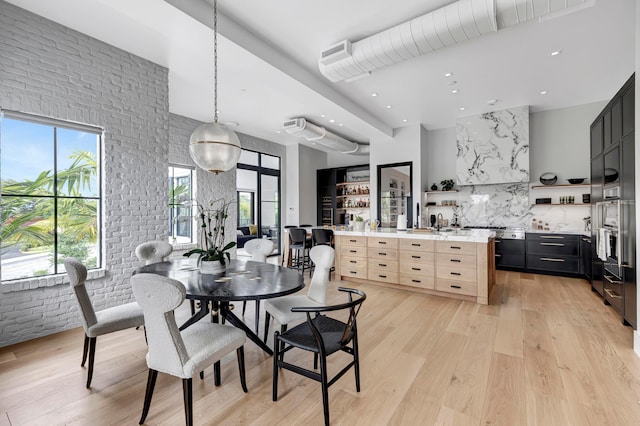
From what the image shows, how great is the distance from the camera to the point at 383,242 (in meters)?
4.75

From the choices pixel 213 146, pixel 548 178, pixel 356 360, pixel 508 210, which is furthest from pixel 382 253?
pixel 548 178

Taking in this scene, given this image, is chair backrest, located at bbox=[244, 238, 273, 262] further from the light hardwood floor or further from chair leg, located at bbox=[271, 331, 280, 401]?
chair leg, located at bbox=[271, 331, 280, 401]

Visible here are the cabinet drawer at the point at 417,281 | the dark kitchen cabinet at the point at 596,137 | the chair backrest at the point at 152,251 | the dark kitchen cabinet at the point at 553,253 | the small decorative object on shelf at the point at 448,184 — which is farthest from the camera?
the small decorative object on shelf at the point at 448,184

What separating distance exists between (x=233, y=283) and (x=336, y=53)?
9.47ft

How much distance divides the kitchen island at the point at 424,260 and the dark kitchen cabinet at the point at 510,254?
1.59 metres

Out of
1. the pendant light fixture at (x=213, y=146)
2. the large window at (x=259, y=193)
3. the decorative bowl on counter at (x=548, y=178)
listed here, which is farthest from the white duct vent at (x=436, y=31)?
the large window at (x=259, y=193)

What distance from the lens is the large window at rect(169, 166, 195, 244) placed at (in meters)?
5.91

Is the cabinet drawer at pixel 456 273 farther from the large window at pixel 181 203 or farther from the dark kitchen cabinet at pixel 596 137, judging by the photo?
the large window at pixel 181 203

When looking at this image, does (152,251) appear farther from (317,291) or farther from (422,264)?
(422,264)

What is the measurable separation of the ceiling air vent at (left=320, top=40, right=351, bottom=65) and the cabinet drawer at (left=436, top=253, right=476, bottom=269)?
2.97 meters

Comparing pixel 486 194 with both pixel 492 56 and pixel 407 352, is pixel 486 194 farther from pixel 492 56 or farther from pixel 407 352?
pixel 407 352

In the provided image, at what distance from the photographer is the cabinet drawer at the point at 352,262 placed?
4984mm

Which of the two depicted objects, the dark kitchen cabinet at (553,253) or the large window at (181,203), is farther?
the large window at (181,203)

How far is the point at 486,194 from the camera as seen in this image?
650 centimetres
